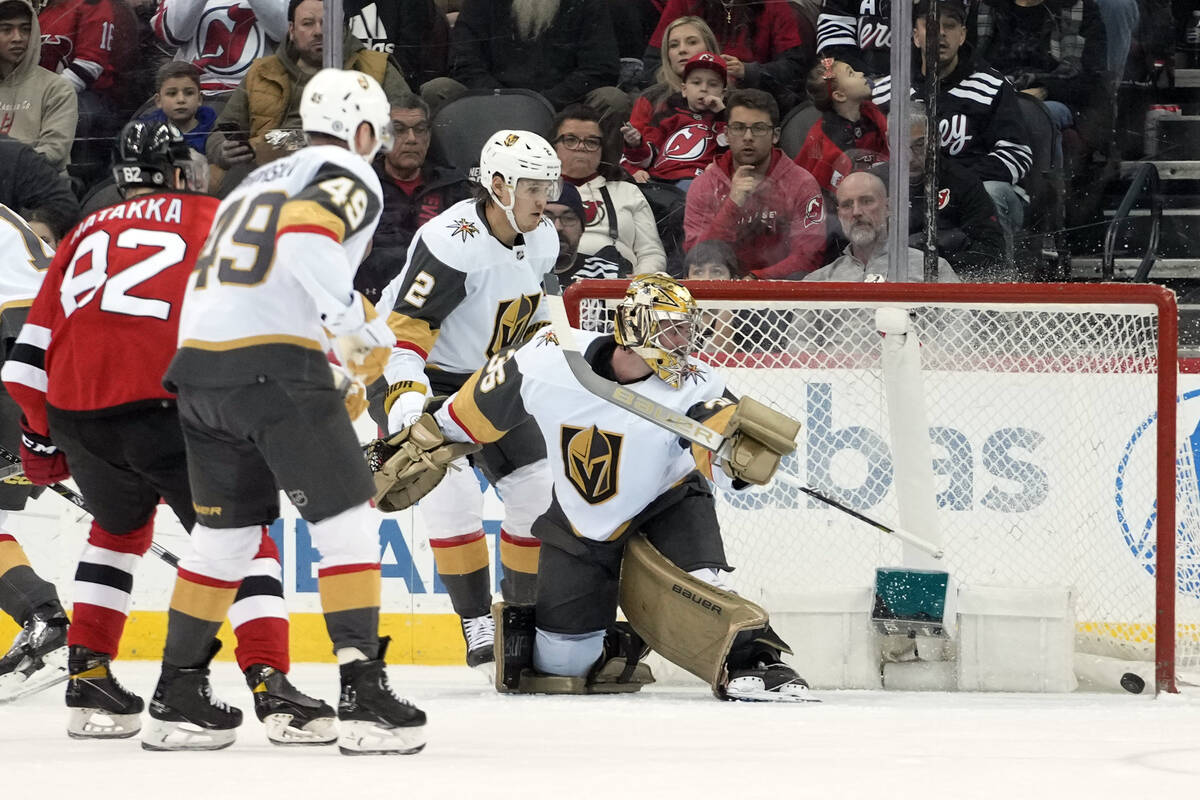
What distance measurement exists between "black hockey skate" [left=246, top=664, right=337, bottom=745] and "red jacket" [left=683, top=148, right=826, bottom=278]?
2440mm

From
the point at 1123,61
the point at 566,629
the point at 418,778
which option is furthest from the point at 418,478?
the point at 1123,61

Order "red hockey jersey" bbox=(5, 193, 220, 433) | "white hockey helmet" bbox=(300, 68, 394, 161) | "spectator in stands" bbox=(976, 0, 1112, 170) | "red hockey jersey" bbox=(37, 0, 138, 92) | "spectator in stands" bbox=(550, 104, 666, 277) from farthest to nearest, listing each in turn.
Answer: "red hockey jersey" bbox=(37, 0, 138, 92) < "spectator in stands" bbox=(976, 0, 1112, 170) < "spectator in stands" bbox=(550, 104, 666, 277) < "red hockey jersey" bbox=(5, 193, 220, 433) < "white hockey helmet" bbox=(300, 68, 394, 161)

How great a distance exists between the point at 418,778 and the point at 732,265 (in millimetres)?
2818

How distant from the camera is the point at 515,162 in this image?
4320 millimetres

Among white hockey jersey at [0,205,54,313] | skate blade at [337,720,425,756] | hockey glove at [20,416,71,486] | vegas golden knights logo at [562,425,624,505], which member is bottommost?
skate blade at [337,720,425,756]

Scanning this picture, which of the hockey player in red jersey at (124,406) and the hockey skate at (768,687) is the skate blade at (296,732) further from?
the hockey skate at (768,687)

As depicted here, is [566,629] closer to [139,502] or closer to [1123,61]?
[139,502]

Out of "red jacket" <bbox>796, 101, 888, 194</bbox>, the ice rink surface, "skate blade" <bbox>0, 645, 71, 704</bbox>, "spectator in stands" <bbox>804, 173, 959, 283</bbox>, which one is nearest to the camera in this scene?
the ice rink surface

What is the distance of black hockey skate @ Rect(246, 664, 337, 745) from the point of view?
3.11 meters

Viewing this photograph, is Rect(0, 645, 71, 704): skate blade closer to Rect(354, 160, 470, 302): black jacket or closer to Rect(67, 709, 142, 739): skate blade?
Rect(67, 709, 142, 739): skate blade

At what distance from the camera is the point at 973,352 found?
4.60 m

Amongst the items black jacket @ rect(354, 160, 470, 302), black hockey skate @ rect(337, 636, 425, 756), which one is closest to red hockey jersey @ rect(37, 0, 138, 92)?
black jacket @ rect(354, 160, 470, 302)

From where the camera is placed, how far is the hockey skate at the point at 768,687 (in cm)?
393

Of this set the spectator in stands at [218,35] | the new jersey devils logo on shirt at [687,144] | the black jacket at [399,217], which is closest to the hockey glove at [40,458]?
the black jacket at [399,217]
